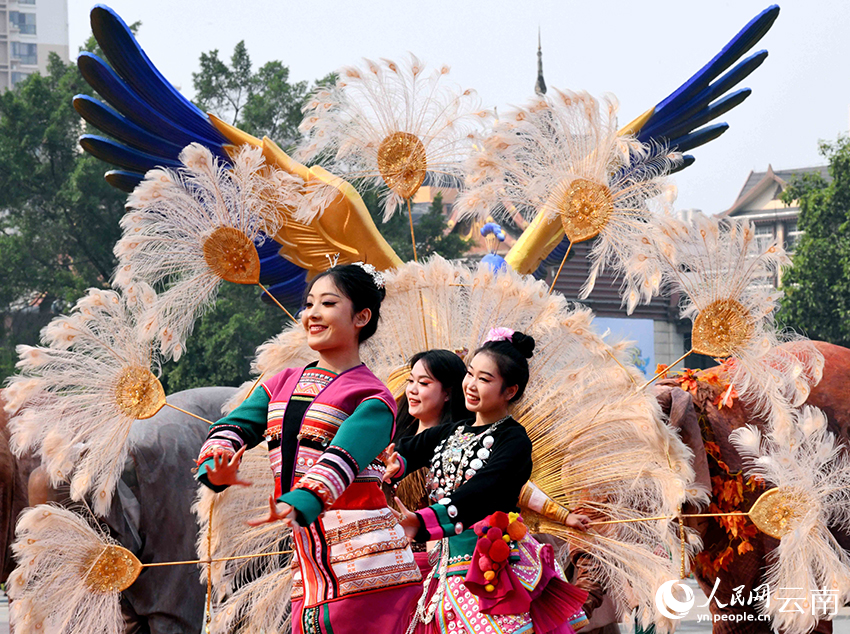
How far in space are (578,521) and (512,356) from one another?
0.78m

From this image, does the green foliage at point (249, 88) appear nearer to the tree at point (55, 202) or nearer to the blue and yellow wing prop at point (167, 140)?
the tree at point (55, 202)

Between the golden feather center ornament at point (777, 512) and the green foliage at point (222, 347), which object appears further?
the green foliage at point (222, 347)

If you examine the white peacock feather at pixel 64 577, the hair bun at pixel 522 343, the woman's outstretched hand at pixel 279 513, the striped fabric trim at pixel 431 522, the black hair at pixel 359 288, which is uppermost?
the black hair at pixel 359 288

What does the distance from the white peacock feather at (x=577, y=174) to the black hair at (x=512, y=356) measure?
56 cm

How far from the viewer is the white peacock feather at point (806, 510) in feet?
12.8

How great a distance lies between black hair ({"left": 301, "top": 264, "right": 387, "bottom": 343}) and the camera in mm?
2768

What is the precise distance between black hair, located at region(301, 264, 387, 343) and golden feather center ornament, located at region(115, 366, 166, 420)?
110cm

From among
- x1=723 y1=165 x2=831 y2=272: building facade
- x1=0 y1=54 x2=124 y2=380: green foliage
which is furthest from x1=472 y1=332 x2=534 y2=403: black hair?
x1=723 y1=165 x2=831 y2=272: building facade

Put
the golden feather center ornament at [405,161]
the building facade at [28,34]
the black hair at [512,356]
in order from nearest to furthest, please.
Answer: the black hair at [512,356]
the golden feather center ornament at [405,161]
the building facade at [28,34]

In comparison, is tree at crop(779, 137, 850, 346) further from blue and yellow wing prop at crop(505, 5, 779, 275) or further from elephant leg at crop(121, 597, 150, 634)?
elephant leg at crop(121, 597, 150, 634)

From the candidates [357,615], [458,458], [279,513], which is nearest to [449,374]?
[458,458]

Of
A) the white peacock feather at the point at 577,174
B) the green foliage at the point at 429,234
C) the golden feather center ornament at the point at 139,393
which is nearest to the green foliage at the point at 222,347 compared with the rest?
the green foliage at the point at 429,234

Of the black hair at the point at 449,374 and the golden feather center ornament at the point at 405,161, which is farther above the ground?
the golden feather center ornament at the point at 405,161

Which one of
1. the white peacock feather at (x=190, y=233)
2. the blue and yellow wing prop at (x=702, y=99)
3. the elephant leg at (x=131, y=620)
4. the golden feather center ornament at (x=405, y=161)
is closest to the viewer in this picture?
→ the white peacock feather at (x=190, y=233)
